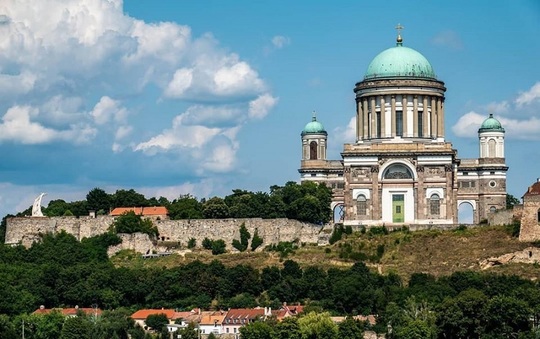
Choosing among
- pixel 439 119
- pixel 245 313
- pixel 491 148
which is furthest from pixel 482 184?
pixel 245 313

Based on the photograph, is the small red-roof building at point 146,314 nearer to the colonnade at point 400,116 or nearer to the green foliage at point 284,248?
the green foliage at point 284,248

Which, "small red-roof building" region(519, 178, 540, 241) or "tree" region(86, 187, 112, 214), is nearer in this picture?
"small red-roof building" region(519, 178, 540, 241)

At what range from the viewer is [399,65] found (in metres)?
115

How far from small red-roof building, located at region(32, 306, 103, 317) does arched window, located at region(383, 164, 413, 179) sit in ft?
73.8

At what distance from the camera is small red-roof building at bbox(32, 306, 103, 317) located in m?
98.4

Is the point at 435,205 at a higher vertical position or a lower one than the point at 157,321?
higher

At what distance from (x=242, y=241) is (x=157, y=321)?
54.6 ft

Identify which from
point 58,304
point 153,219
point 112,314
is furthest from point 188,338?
point 153,219

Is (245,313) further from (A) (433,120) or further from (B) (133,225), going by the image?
(A) (433,120)

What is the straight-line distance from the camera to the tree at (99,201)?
120 m

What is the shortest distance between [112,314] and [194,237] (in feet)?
51.8

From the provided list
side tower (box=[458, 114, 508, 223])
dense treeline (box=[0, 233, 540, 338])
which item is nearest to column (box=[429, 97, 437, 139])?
side tower (box=[458, 114, 508, 223])

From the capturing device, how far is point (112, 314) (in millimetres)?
96625

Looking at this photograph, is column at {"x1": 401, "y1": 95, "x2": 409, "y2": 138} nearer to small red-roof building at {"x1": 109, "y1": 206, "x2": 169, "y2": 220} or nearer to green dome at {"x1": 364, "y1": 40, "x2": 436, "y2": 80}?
green dome at {"x1": 364, "y1": 40, "x2": 436, "y2": 80}
